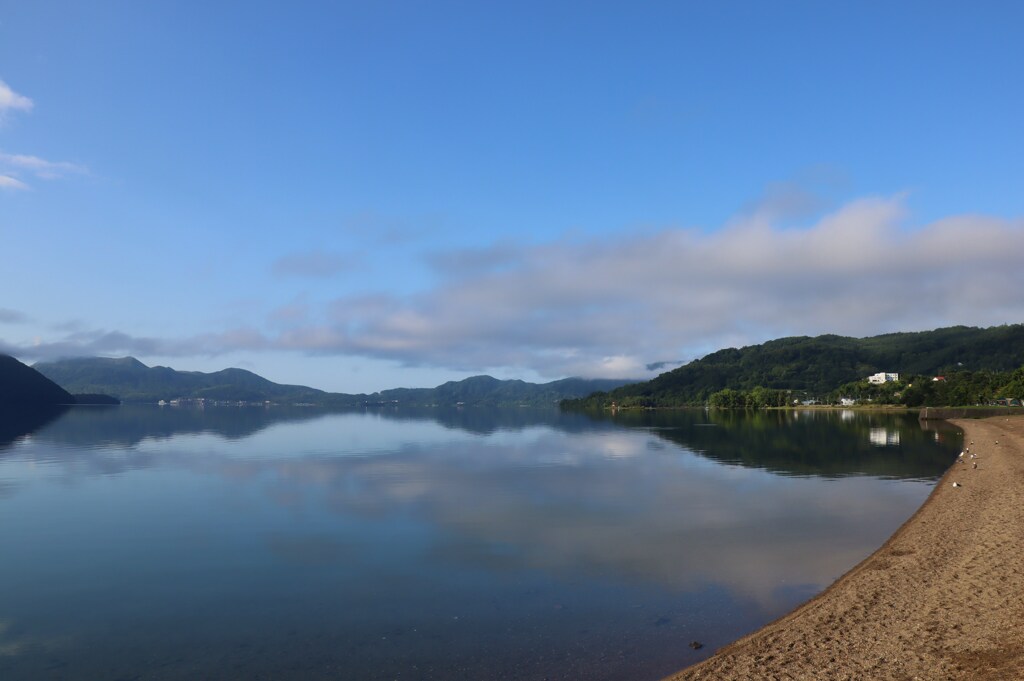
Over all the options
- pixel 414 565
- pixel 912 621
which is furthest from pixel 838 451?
pixel 414 565

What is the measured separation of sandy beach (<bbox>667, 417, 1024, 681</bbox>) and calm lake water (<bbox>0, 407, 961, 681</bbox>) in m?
1.74

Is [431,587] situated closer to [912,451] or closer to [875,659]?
[875,659]

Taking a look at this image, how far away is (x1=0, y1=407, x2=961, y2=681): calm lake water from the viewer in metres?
16.7

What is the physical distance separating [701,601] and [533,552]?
29.6 feet

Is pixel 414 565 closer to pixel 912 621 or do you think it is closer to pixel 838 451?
pixel 912 621

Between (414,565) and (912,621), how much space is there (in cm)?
1829

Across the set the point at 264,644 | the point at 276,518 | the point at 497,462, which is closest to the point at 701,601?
the point at 264,644

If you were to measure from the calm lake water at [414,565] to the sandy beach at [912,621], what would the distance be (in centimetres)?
174

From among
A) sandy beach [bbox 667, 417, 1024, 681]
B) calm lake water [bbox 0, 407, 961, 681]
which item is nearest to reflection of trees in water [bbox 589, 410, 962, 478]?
calm lake water [bbox 0, 407, 961, 681]

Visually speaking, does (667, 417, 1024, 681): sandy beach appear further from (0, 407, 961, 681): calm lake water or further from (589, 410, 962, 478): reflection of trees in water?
(589, 410, 962, 478): reflection of trees in water

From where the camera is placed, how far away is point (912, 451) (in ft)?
230

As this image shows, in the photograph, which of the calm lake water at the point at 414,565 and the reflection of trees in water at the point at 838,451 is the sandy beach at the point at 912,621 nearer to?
the calm lake water at the point at 414,565

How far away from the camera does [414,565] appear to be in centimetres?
2548

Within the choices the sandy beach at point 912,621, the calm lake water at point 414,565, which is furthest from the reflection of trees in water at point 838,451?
the sandy beach at point 912,621
